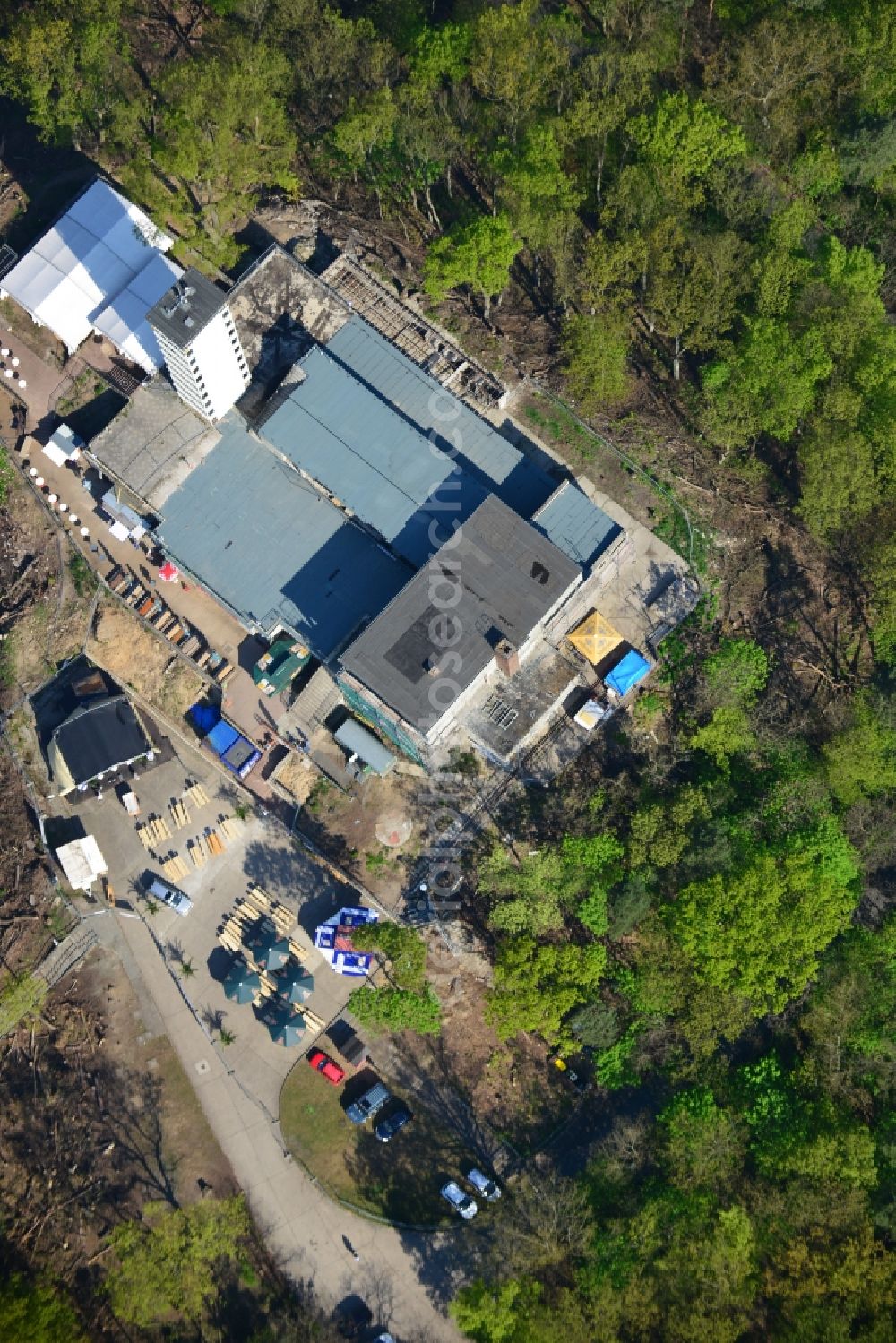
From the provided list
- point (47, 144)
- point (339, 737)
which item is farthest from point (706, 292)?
point (47, 144)

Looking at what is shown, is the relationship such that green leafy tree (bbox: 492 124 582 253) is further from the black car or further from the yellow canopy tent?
the black car

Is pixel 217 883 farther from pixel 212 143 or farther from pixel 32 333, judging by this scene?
pixel 212 143

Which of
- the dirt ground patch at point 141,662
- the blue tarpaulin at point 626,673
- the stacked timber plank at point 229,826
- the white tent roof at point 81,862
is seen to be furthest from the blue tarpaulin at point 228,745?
the blue tarpaulin at point 626,673

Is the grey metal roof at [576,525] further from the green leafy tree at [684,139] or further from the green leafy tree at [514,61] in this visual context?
the green leafy tree at [514,61]

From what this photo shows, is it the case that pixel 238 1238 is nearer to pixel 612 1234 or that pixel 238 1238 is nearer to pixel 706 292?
pixel 612 1234

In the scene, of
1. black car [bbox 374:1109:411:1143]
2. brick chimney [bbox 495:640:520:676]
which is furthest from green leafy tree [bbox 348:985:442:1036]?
brick chimney [bbox 495:640:520:676]

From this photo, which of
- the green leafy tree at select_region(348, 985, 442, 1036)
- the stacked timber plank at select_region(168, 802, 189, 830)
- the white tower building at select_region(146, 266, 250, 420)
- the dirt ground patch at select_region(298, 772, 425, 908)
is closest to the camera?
the white tower building at select_region(146, 266, 250, 420)
